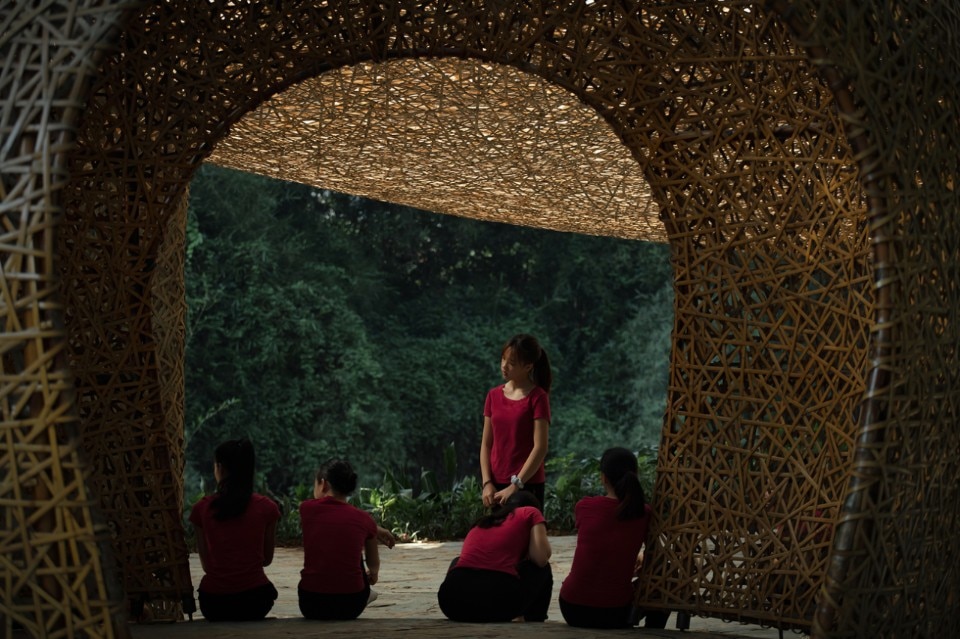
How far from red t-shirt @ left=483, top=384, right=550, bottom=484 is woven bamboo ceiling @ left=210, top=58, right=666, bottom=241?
5.45 feet

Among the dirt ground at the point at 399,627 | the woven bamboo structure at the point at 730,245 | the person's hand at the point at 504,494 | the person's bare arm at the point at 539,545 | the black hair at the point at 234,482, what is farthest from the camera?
the person's hand at the point at 504,494

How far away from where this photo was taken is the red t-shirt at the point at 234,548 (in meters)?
4.80

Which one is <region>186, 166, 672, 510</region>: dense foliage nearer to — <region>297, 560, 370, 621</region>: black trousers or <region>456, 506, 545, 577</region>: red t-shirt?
<region>297, 560, 370, 621</region>: black trousers

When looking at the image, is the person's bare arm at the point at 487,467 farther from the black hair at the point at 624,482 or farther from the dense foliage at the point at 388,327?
the dense foliage at the point at 388,327

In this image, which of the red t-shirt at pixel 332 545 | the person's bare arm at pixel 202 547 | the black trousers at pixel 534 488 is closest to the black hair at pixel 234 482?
the person's bare arm at pixel 202 547

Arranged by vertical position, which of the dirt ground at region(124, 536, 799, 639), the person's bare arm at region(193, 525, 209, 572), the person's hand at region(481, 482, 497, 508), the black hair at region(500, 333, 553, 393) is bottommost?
the dirt ground at region(124, 536, 799, 639)

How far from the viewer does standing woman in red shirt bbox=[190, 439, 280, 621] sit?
4793mm

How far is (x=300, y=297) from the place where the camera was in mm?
17094

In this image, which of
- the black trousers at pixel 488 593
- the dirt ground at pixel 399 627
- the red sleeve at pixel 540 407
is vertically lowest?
the dirt ground at pixel 399 627

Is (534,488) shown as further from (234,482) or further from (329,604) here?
(234,482)

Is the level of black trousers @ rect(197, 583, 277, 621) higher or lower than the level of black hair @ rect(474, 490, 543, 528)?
lower

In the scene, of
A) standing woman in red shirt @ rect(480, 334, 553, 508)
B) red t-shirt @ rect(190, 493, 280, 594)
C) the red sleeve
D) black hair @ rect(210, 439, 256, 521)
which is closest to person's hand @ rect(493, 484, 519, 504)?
standing woman in red shirt @ rect(480, 334, 553, 508)

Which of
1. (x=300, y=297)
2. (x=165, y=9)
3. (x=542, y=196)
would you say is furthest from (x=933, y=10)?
(x=300, y=297)

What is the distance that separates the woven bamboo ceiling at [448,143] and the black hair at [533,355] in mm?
1420
